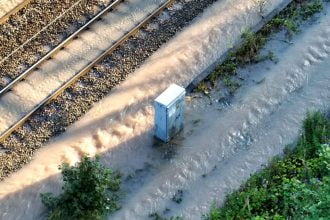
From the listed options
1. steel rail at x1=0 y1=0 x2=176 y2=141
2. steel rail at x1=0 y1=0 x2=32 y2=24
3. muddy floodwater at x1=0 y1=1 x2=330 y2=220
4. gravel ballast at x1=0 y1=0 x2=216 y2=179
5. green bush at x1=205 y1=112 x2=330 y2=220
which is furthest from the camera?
steel rail at x1=0 y1=0 x2=32 y2=24

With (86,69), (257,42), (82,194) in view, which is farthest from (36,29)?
(257,42)

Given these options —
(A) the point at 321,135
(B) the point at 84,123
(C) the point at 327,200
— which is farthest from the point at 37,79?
(C) the point at 327,200

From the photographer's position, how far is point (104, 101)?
14500mm

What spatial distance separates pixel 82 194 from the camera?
12.2 m

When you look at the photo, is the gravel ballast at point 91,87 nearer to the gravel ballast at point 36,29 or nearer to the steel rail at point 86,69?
the steel rail at point 86,69

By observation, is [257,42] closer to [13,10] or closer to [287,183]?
[287,183]

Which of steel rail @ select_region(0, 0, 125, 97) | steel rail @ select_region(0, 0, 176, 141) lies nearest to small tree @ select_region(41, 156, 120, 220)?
steel rail @ select_region(0, 0, 176, 141)

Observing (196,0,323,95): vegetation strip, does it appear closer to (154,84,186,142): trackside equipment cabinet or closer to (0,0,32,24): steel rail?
(154,84,186,142): trackside equipment cabinet

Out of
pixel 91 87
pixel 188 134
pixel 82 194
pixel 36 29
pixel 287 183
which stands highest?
pixel 36 29

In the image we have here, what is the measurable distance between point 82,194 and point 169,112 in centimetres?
243

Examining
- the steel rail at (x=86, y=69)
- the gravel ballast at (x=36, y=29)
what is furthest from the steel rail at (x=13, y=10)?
the steel rail at (x=86, y=69)

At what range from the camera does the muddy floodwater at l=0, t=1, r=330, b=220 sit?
1299 cm

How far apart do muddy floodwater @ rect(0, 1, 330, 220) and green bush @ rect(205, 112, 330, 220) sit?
1.40 feet

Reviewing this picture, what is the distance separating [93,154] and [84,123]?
82cm
